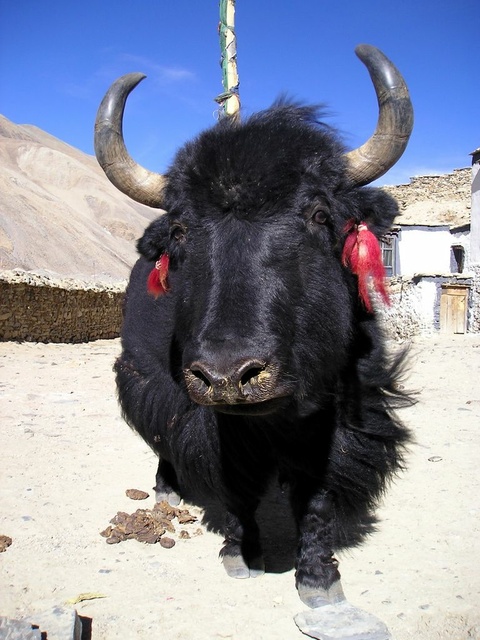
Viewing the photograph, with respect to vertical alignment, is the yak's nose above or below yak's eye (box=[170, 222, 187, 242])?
below

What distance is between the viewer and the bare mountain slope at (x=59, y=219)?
3238 centimetres

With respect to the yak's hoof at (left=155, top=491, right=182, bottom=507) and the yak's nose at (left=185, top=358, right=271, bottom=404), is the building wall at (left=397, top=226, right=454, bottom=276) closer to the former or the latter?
the yak's hoof at (left=155, top=491, right=182, bottom=507)

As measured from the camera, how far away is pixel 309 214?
269cm

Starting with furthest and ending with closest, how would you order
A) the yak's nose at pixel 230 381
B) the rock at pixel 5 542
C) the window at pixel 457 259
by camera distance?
the window at pixel 457 259
the rock at pixel 5 542
the yak's nose at pixel 230 381

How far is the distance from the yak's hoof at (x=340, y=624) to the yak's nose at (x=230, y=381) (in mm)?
1206

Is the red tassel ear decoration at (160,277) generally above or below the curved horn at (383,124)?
below

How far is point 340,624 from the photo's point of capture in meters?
2.69

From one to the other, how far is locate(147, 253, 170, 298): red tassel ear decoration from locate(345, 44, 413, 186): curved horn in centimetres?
109

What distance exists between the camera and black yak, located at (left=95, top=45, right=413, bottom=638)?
93.7 inches

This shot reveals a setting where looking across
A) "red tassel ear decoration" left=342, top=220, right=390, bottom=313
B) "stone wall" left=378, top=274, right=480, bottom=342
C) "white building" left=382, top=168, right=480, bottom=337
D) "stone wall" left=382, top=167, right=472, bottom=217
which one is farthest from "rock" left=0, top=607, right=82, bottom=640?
"stone wall" left=382, top=167, right=472, bottom=217

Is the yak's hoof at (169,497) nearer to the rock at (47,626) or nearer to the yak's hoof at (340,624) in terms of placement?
the yak's hoof at (340,624)

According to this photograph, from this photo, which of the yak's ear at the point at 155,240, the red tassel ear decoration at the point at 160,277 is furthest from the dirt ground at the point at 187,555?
the yak's ear at the point at 155,240

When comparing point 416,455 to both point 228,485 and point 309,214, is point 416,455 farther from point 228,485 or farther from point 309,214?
point 309,214

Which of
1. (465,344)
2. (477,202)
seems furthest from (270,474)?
(477,202)
